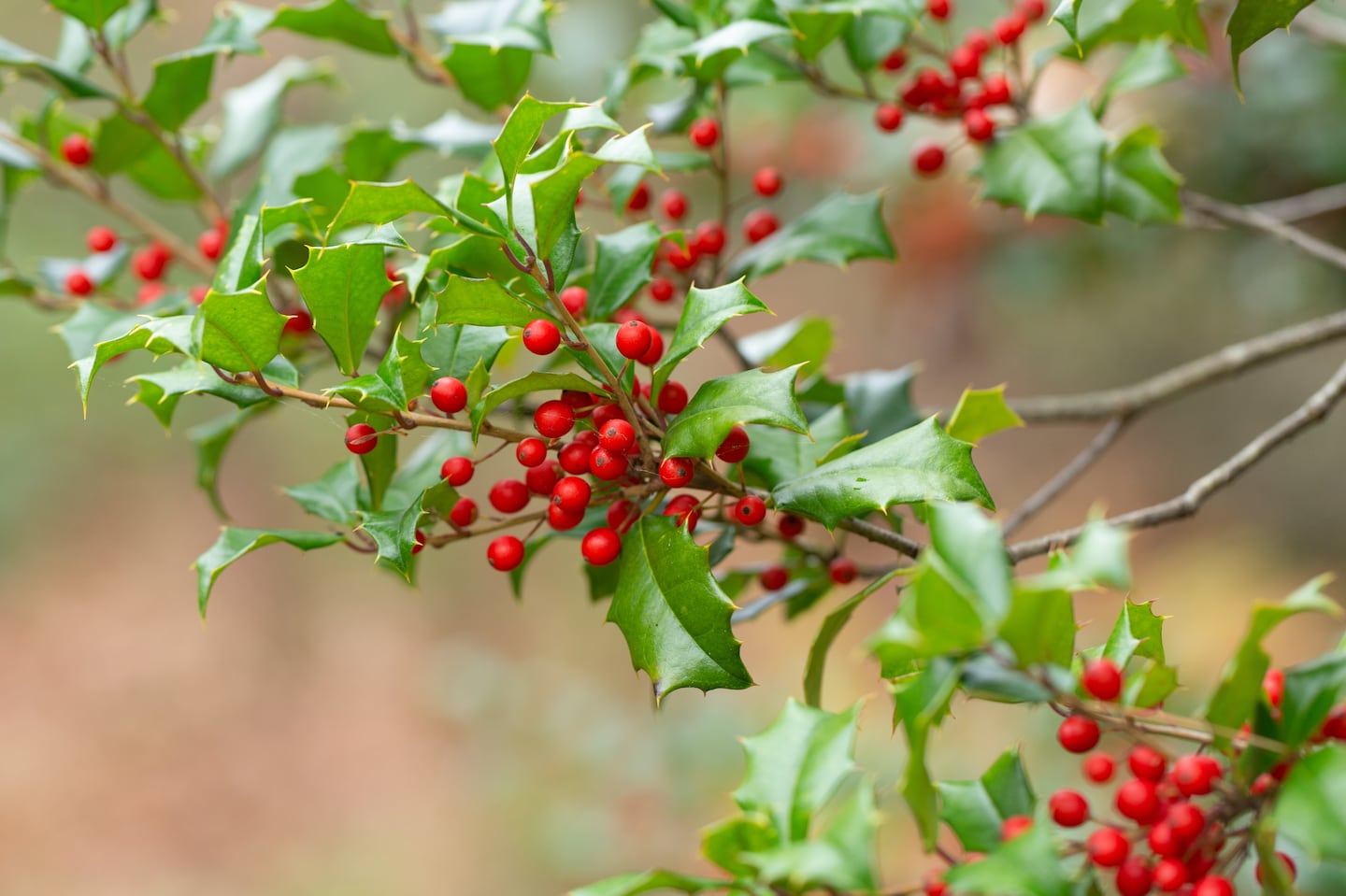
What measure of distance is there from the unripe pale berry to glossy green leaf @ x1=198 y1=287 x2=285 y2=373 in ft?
0.60

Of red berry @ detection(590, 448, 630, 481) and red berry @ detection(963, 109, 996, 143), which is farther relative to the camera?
red berry @ detection(963, 109, 996, 143)

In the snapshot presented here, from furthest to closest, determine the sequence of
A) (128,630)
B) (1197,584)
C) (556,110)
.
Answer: (128,630)
(1197,584)
(556,110)

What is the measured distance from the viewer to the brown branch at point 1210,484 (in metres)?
0.97

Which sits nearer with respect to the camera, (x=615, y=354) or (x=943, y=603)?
(x=943, y=603)

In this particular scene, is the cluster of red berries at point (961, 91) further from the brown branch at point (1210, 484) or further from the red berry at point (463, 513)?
the red berry at point (463, 513)

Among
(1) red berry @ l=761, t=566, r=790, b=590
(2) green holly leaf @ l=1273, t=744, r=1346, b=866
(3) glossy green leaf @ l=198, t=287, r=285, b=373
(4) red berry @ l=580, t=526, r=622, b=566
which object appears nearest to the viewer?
(2) green holly leaf @ l=1273, t=744, r=1346, b=866

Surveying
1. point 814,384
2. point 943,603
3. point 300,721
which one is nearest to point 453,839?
point 300,721

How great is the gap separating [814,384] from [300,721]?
12.0 ft

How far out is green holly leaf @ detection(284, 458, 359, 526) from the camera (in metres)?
0.99

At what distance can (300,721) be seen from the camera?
4.28 m

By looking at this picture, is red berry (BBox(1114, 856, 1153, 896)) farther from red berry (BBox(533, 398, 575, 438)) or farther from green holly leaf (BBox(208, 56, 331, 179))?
green holly leaf (BBox(208, 56, 331, 179))

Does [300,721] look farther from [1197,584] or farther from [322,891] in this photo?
[1197,584]

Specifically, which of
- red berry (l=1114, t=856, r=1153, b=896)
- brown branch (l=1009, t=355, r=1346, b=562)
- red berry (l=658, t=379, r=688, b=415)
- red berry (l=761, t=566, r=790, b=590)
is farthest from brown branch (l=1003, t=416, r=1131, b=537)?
red berry (l=1114, t=856, r=1153, b=896)

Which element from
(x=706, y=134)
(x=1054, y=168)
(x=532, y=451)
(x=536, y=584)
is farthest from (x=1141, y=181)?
(x=536, y=584)
